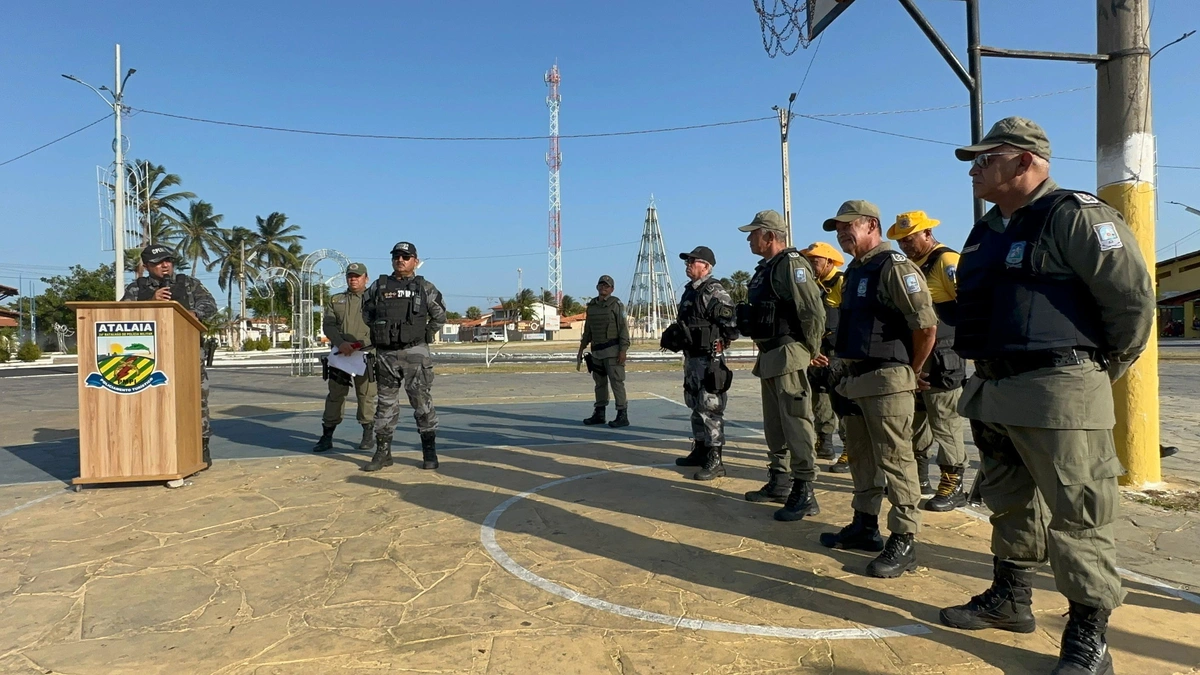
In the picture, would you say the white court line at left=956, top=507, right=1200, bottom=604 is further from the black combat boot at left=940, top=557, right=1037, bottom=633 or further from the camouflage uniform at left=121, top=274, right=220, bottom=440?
the camouflage uniform at left=121, top=274, right=220, bottom=440

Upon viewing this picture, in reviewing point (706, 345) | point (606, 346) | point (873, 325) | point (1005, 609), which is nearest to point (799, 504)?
point (873, 325)

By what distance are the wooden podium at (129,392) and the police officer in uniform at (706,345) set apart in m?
3.96

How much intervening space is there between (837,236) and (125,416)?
17.3 ft

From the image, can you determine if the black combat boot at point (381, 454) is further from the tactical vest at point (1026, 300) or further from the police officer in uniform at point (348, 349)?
the tactical vest at point (1026, 300)

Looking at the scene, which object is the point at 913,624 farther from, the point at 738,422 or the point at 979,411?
the point at 738,422

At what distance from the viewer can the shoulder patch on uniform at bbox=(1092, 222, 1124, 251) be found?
2.34m

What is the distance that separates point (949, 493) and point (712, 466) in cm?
172

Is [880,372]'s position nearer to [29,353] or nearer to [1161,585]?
[1161,585]

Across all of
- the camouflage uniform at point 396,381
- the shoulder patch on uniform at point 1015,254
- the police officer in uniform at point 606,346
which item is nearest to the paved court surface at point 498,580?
the camouflage uniform at point 396,381

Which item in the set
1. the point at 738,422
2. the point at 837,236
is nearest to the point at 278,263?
the point at 738,422

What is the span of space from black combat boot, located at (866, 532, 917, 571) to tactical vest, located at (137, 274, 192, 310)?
567cm

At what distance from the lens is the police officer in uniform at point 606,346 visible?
8703 millimetres

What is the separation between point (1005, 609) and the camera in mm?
2752

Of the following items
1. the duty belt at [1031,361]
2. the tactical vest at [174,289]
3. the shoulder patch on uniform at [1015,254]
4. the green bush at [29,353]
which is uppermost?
the tactical vest at [174,289]
